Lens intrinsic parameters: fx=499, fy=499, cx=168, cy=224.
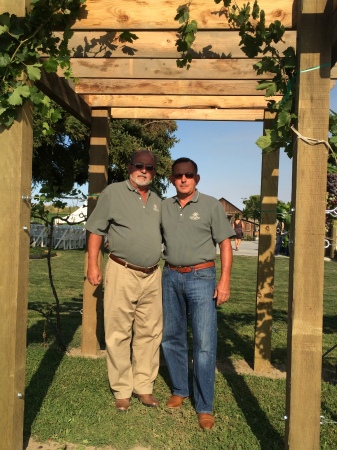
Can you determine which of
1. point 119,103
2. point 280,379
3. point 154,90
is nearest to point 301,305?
point 280,379

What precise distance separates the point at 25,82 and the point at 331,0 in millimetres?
1688

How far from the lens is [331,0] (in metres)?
2.56

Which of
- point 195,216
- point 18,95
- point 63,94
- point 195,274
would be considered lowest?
point 195,274

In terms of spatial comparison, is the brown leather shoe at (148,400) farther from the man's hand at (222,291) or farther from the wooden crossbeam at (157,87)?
the wooden crossbeam at (157,87)

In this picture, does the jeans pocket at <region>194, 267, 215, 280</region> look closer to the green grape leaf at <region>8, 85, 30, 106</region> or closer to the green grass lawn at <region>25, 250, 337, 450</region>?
the green grass lawn at <region>25, 250, 337, 450</region>

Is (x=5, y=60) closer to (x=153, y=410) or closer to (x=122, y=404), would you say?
(x=122, y=404)

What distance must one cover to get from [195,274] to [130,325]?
0.75 metres

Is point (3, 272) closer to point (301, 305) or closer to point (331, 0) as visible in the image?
point (301, 305)

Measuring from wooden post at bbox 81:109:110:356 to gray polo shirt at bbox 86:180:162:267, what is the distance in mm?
1389

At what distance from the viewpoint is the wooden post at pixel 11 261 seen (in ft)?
8.99

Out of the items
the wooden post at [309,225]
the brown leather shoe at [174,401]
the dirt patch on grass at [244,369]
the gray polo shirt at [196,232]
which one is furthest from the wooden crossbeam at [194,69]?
the dirt patch on grass at [244,369]

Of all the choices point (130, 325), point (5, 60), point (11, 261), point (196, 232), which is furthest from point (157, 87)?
point (11, 261)

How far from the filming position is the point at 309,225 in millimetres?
2588

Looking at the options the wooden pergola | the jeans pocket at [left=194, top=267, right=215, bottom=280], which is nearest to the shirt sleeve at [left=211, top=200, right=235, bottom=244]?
the jeans pocket at [left=194, top=267, right=215, bottom=280]
